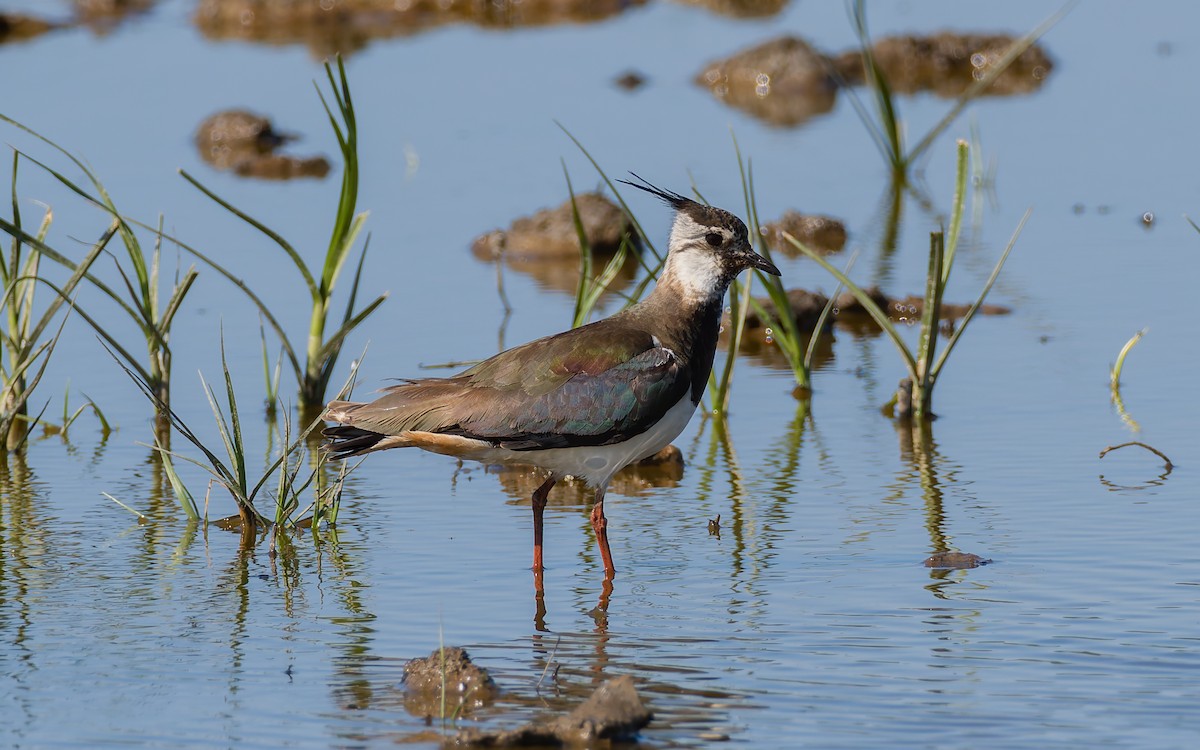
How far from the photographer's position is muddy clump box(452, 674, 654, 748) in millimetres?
5285

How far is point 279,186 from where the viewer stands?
14.9 meters

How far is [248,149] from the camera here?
1566 centimetres

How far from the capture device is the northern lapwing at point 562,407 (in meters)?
7.10

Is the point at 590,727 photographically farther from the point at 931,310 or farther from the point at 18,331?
the point at 18,331

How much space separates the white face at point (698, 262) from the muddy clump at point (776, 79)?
1064 cm

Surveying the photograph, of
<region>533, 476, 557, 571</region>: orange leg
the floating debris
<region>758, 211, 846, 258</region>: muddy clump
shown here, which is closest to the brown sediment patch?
<region>758, 211, 846, 258</region>: muddy clump

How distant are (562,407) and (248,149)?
30.4 feet

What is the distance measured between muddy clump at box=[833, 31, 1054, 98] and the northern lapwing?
39.4ft

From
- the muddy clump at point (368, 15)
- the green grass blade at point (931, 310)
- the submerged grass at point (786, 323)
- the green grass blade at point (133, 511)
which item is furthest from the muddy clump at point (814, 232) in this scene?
the muddy clump at point (368, 15)

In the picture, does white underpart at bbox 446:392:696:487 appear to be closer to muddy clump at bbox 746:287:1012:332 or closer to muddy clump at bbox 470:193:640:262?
muddy clump at bbox 746:287:1012:332

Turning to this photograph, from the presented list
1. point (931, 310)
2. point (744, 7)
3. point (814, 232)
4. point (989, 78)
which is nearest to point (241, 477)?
point (931, 310)

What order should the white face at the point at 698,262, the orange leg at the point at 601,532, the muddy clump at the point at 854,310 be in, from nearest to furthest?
the orange leg at the point at 601,532 → the white face at the point at 698,262 → the muddy clump at the point at 854,310

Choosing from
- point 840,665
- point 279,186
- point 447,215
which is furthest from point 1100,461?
point 279,186

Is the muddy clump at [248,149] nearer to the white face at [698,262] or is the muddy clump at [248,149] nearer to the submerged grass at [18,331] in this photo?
the submerged grass at [18,331]
